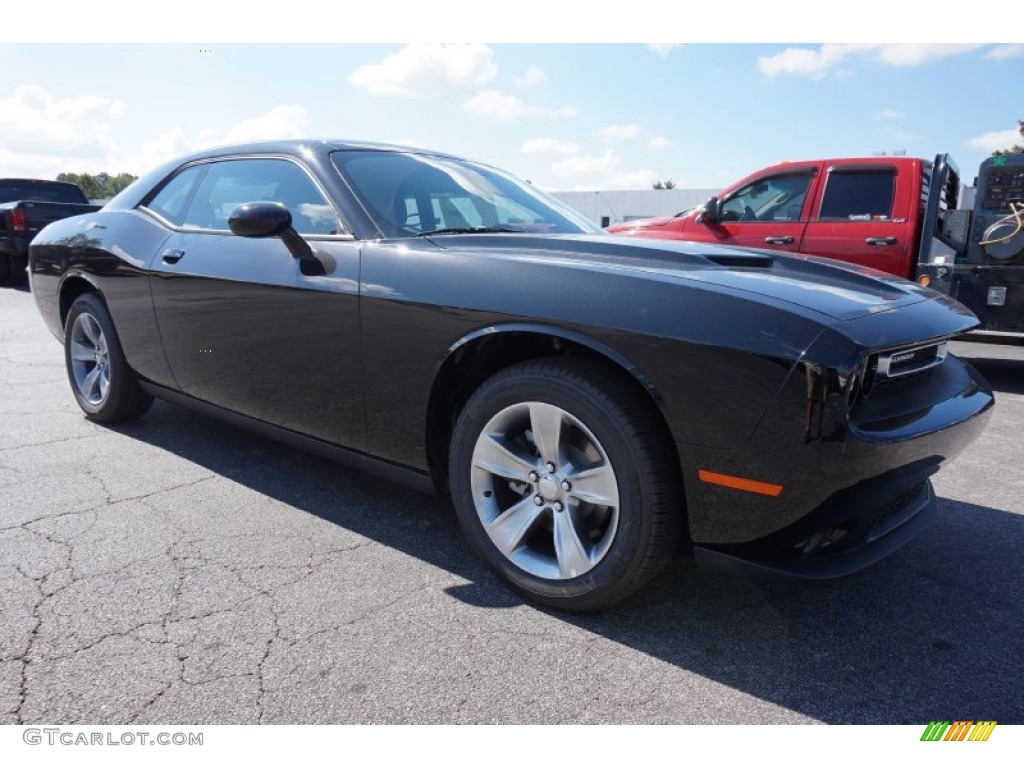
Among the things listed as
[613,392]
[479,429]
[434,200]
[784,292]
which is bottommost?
[479,429]

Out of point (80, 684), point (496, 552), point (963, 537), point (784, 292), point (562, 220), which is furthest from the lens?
point (562, 220)

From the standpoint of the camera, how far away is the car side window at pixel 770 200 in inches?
→ 267

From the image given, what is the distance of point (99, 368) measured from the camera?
4129 millimetres

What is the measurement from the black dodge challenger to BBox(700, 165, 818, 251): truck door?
399cm

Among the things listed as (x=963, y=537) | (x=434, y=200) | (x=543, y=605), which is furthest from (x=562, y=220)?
(x=963, y=537)

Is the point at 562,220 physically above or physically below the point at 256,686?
above

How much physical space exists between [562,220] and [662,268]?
1228mm

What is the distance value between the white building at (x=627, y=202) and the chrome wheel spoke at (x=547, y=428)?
3549cm

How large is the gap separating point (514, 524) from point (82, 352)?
3.19 m

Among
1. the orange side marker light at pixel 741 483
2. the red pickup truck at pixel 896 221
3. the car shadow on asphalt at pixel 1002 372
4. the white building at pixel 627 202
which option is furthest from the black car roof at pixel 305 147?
Result: the white building at pixel 627 202

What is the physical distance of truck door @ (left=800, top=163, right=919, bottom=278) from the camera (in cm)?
629

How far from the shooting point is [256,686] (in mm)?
1871

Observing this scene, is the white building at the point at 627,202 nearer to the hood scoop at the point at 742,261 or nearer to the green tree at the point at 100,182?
the hood scoop at the point at 742,261

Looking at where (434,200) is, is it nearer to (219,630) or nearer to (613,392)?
(613,392)
